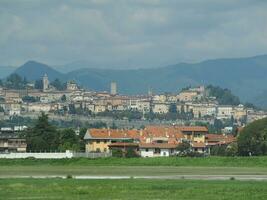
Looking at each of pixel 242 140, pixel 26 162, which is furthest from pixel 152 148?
pixel 26 162

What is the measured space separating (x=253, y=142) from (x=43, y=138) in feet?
129

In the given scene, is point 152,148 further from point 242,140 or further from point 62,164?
point 62,164

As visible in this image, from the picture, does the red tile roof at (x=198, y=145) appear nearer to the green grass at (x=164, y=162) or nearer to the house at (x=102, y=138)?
the house at (x=102, y=138)

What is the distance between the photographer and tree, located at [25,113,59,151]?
138m

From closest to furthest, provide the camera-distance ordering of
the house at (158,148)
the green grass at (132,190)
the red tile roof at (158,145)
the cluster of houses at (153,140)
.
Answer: the green grass at (132,190) < the house at (158,148) < the cluster of houses at (153,140) < the red tile roof at (158,145)

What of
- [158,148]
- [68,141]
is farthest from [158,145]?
[68,141]

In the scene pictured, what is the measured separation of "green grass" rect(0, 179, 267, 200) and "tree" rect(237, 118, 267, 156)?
232 feet

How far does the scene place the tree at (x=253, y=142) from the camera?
386ft

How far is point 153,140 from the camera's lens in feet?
549

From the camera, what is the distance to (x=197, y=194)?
38750 millimetres

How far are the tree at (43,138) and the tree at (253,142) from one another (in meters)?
31.6

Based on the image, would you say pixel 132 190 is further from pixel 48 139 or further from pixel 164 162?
pixel 48 139

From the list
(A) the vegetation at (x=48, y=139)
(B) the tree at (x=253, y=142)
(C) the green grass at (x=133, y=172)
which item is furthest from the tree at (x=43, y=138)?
(C) the green grass at (x=133, y=172)

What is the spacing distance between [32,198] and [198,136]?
143902mm
